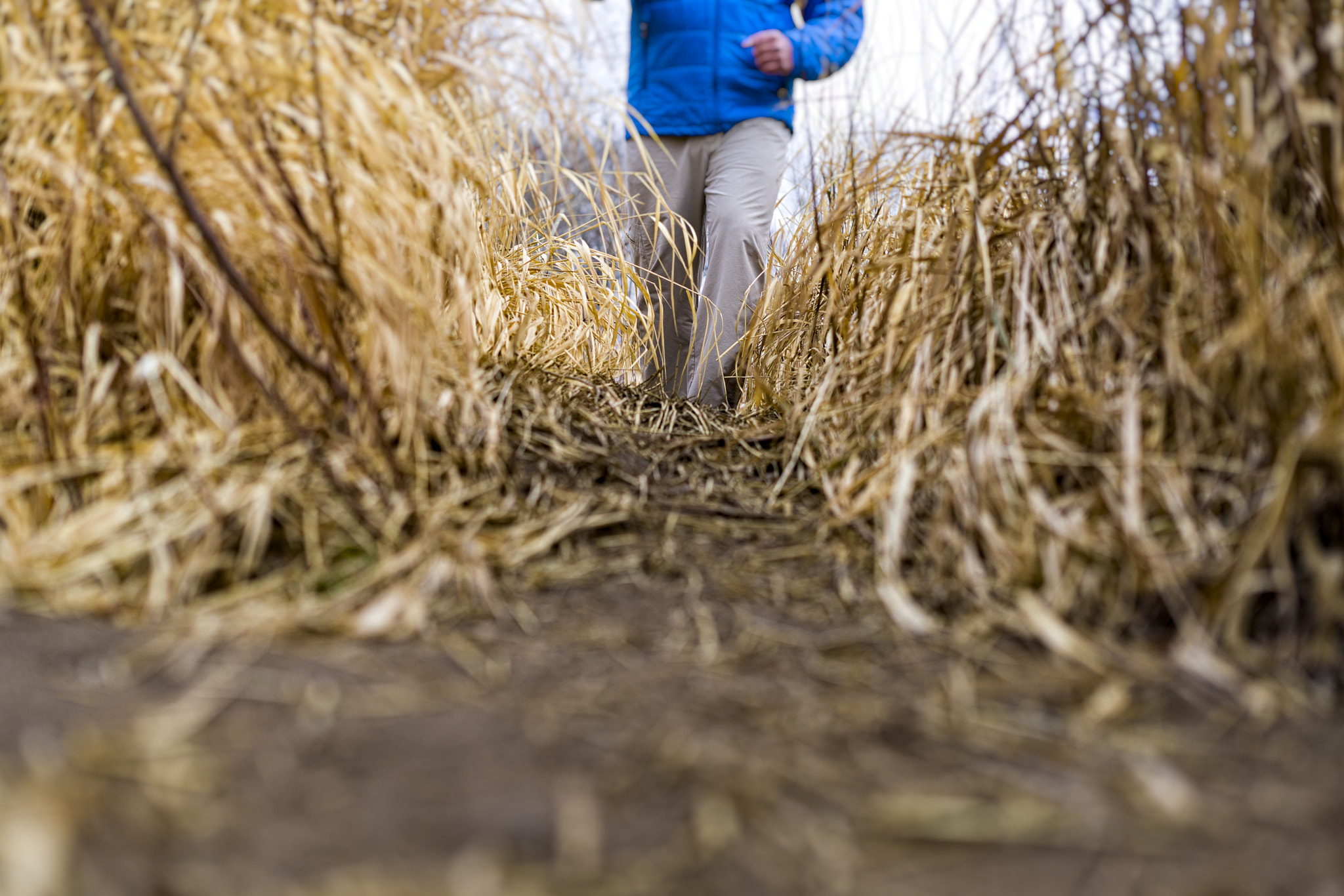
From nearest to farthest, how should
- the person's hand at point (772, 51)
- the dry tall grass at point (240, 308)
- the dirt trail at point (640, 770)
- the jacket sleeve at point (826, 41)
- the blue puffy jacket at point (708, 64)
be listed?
the dirt trail at point (640, 770) < the dry tall grass at point (240, 308) < the jacket sleeve at point (826, 41) < the person's hand at point (772, 51) < the blue puffy jacket at point (708, 64)

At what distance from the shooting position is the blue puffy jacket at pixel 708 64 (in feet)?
7.52

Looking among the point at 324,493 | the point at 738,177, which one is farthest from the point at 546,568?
the point at 738,177

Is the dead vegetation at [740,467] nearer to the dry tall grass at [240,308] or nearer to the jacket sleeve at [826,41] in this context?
the dry tall grass at [240,308]

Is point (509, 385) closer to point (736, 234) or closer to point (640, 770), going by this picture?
point (640, 770)

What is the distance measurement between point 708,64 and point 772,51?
0.66 ft

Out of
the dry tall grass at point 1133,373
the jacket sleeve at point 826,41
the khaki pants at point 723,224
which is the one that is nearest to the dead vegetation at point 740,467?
the dry tall grass at point 1133,373

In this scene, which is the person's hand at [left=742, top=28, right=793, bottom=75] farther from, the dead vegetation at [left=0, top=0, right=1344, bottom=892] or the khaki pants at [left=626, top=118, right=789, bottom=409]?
the dead vegetation at [left=0, top=0, right=1344, bottom=892]

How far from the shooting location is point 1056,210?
1267mm

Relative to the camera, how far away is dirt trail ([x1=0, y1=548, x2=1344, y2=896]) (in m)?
0.48

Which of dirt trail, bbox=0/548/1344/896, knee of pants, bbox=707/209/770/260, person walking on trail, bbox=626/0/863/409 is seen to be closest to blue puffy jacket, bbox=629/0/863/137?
person walking on trail, bbox=626/0/863/409

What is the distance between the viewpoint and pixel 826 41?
2027mm

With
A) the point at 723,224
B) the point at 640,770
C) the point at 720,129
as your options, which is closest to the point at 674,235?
the point at 723,224

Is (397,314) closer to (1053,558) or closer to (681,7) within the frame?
(1053,558)

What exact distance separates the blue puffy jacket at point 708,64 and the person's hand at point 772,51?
0.03 metres
